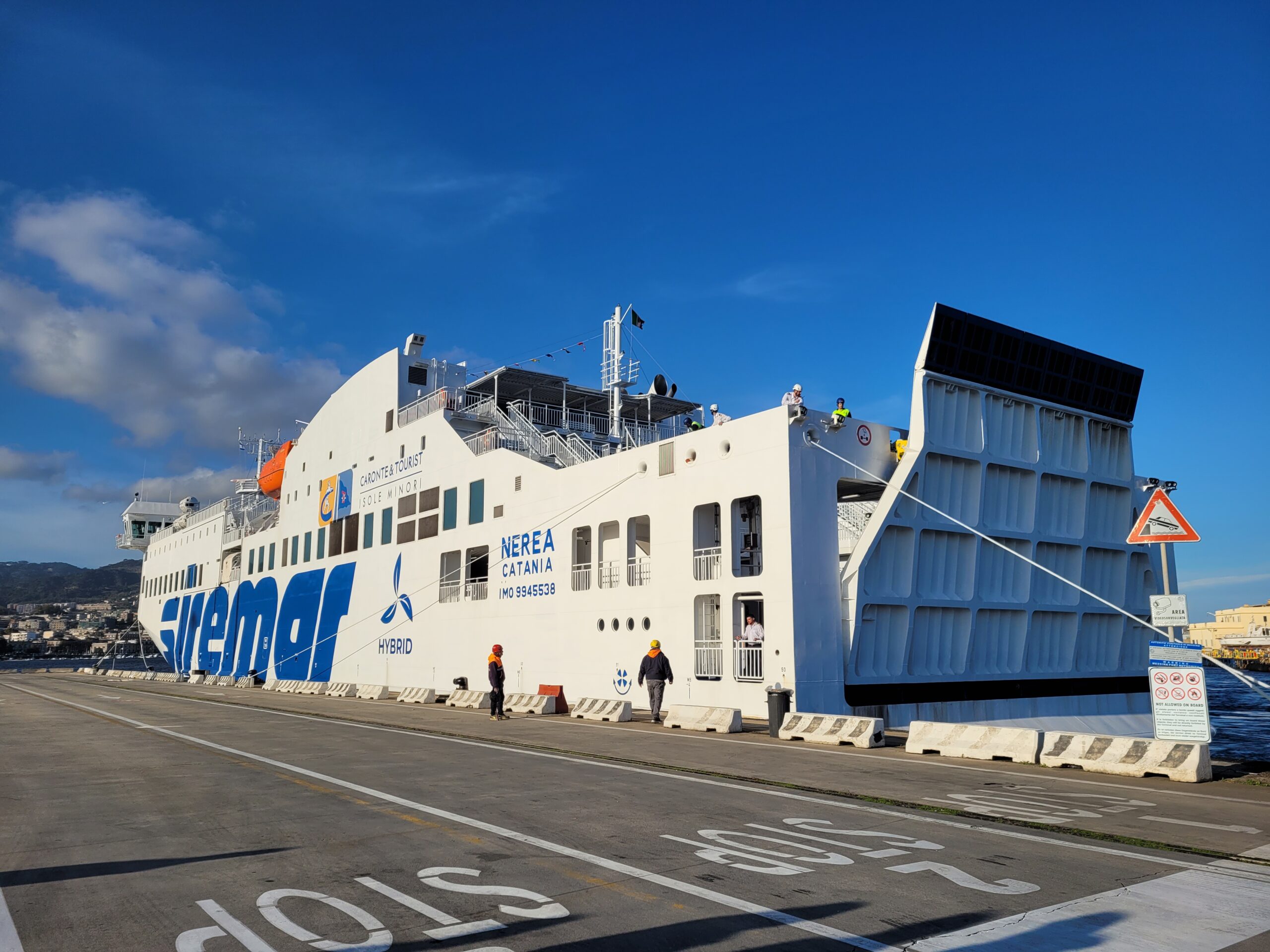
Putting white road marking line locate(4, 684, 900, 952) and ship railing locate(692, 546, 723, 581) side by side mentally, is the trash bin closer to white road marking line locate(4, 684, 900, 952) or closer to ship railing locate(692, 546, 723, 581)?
ship railing locate(692, 546, 723, 581)

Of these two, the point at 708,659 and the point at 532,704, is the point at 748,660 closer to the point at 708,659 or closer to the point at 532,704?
the point at 708,659

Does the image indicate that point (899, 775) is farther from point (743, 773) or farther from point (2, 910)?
point (2, 910)

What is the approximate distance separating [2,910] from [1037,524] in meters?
23.1

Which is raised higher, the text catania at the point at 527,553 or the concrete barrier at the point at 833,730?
the text catania at the point at 527,553

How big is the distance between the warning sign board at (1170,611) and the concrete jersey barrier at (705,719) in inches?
334

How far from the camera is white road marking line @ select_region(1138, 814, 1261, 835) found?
26.8ft

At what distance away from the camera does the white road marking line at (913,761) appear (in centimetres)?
1019

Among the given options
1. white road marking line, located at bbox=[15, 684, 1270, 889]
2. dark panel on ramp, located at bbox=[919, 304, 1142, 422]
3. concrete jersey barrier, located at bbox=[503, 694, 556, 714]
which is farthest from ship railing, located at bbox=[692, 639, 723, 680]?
dark panel on ramp, located at bbox=[919, 304, 1142, 422]

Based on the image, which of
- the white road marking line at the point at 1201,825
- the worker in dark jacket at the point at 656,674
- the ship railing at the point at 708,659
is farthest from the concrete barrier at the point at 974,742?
the ship railing at the point at 708,659

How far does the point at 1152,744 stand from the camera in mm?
11711

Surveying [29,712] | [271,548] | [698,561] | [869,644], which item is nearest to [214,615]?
[271,548]

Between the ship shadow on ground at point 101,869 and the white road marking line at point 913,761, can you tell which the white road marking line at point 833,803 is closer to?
the white road marking line at point 913,761

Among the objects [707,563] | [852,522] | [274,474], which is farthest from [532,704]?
[274,474]

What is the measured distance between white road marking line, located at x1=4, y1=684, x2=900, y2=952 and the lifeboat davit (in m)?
39.5
